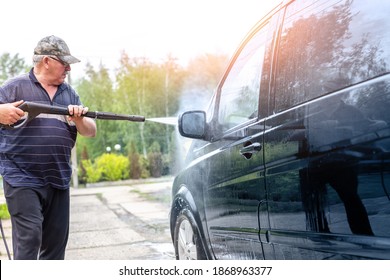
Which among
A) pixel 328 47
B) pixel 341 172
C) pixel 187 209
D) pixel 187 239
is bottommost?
pixel 187 239

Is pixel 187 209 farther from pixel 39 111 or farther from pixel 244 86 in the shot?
pixel 39 111

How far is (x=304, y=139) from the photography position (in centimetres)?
139

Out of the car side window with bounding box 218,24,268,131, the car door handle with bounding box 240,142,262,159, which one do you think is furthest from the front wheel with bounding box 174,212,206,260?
the car door handle with bounding box 240,142,262,159

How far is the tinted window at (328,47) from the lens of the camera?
123 cm

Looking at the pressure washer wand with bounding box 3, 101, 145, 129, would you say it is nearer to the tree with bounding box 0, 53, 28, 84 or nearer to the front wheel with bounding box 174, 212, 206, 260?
the tree with bounding box 0, 53, 28, 84

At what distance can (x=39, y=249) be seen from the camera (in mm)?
2059

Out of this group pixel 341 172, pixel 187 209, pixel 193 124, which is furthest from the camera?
pixel 187 209

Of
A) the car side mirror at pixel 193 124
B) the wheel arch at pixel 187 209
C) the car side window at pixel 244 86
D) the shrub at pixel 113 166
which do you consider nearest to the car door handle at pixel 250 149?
the car side window at pixel 244 86

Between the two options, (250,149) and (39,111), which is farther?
(39,111)

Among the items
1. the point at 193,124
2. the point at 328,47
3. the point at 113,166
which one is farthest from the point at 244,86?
the point at 113,166

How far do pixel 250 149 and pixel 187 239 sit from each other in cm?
81

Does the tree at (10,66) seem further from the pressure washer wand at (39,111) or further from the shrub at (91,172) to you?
the shrub at (91,172)
